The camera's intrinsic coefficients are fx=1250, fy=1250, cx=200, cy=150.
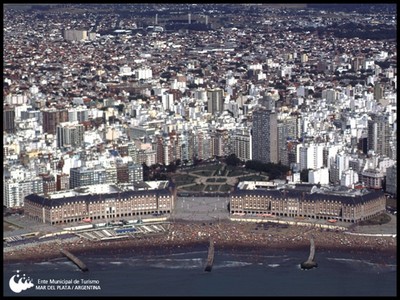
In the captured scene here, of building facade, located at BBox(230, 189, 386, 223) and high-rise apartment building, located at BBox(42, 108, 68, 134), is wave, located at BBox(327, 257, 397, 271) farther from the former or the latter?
high-rise apartment building, located at BBox(42, 108, 68, 134)

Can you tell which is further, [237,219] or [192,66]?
[192,66]

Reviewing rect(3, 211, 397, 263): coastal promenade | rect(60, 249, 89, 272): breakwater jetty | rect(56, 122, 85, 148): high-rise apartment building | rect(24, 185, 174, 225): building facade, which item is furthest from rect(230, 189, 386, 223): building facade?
rect(56, 122, 85, 148): high-rise apartment building

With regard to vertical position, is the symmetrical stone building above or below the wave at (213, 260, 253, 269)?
above

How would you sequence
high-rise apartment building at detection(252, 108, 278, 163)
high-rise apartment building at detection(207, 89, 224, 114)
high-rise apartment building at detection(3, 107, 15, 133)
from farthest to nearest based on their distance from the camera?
high-rise apartment building at detection(207, 89, 224, 114) → high-rise apartment building at detection(3, 107, 15, 133) → high-rise apartment building at detection(252, 108, 278, 163)

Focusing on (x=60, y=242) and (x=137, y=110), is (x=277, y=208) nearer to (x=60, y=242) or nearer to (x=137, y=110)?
(x=60, y=242)

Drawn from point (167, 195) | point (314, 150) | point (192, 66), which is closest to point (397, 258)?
point (167, 195)

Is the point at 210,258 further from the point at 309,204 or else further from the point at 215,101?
the point at 215,101
